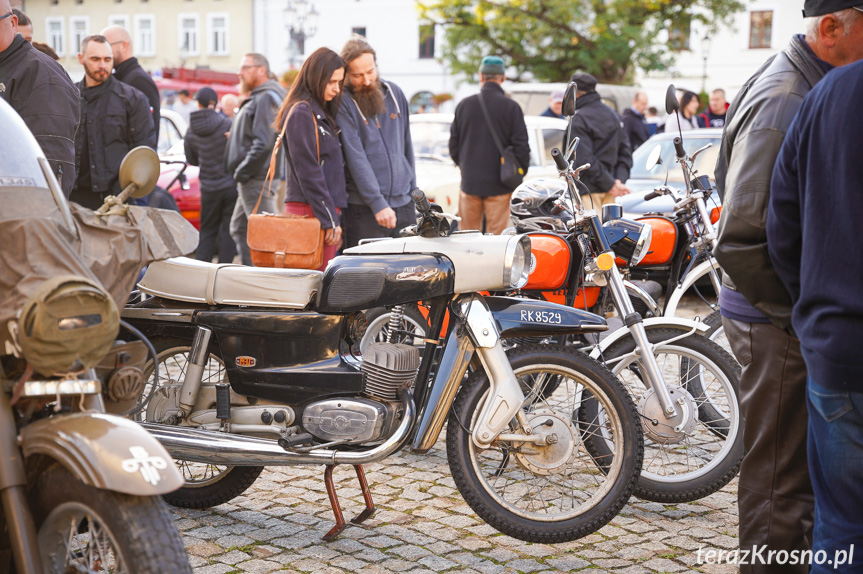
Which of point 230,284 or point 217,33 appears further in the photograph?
point 217,33

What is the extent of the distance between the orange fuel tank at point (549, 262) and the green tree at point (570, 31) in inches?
1215

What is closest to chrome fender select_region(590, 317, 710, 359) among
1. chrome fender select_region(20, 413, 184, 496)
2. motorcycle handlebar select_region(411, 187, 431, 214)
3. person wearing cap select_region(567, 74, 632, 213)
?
motorcycle handlebar select_region(411, 187, 431, 214)

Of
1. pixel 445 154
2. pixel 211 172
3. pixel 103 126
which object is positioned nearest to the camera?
pixel 103 126

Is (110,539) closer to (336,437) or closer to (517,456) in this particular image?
(336,437)

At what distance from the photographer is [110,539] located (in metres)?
2.33

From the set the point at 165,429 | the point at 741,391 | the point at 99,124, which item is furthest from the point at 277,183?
the point at 741,391

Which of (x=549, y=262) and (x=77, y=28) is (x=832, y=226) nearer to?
(x=549, y=262)

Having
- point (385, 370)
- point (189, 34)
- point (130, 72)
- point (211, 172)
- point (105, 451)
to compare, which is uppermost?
point (189, 34)

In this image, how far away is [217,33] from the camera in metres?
53.4

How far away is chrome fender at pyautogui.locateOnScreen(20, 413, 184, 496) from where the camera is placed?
231cm

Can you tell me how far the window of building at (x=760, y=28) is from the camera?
4756cm

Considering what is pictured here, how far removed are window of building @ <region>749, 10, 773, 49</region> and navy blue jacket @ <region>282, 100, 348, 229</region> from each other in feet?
151

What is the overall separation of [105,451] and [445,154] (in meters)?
10.2

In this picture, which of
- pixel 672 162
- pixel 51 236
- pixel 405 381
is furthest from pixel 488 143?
pixel 51 236
